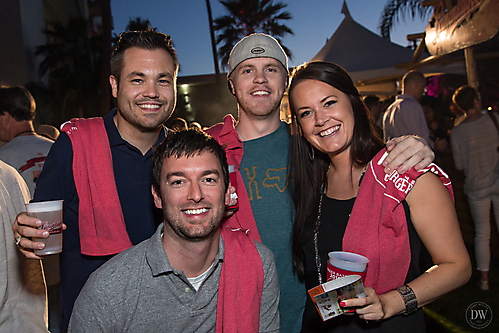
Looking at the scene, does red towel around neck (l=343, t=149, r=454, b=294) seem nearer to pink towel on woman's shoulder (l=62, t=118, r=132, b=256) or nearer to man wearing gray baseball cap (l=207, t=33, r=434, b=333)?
man wearing gray baseball cap (l=207, t=33, r=434, b=333)

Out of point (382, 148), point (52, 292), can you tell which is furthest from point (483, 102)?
point (52, 292)

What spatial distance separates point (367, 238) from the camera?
151cm

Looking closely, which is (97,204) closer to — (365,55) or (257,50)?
(257,50)

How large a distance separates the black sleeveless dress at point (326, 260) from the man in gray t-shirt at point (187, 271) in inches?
8.8

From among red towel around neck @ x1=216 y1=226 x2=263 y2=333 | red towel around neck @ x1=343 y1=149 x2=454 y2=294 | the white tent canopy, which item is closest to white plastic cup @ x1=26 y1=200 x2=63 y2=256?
red towel around neck @ x1=216 y1=226 x2=263 y2=333

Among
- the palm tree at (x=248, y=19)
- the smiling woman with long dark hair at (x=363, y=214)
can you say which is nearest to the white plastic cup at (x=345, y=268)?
the smiling woman with long dark hair at (x=363, y=214)

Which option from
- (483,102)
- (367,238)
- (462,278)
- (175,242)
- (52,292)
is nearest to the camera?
(462,278)

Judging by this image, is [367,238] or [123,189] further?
[123,189]

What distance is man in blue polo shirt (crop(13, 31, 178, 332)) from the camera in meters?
1.85

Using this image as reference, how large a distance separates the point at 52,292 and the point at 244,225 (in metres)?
3.85

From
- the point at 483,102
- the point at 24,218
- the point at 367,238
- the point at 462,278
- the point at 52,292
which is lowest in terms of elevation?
the point at 52,292

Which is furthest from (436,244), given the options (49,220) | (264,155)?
(49,220)

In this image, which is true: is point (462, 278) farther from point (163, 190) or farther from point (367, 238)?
point (163, 190)

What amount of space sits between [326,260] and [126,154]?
1.39 meters
